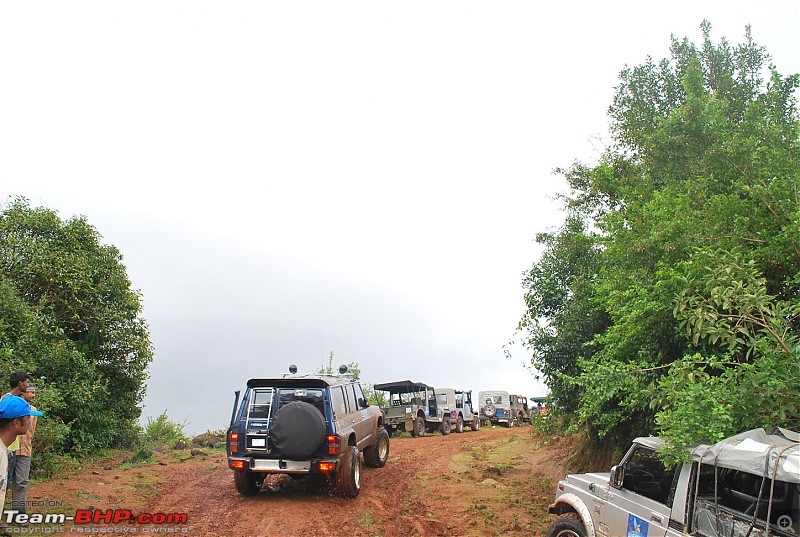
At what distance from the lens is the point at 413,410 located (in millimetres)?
23281

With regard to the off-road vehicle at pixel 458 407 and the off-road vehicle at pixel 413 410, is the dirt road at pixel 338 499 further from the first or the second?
the off-road vehicle at pixel 458 407

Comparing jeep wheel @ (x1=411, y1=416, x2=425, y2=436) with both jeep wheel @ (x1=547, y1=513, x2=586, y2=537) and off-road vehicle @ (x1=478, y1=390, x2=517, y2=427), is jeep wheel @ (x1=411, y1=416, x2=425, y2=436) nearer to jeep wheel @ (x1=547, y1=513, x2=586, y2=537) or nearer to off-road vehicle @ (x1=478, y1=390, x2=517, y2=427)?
off-road vehicle @ (x1=478, y1=390, x2=517, y2=427)

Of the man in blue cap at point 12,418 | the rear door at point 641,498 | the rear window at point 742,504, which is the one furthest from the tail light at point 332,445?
the rear window at point 742,504

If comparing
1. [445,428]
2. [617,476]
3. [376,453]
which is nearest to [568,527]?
[617,476]

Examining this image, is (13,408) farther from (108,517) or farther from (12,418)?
(108,517)

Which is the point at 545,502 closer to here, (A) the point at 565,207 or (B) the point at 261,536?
(B) the point at 261,536

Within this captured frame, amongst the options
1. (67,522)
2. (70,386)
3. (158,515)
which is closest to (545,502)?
(158,515)

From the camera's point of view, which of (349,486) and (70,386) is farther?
(70,386)

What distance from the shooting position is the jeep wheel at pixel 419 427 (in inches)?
914

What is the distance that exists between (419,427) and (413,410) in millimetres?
909

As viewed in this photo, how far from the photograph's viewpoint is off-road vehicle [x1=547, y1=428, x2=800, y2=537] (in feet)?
14.3

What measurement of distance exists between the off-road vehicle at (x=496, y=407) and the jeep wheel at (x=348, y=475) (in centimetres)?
2613

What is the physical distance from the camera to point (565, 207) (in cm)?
1474

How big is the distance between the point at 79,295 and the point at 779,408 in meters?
14.9
